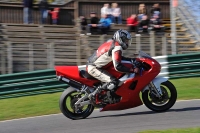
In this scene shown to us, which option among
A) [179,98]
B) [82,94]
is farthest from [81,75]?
[179,98]

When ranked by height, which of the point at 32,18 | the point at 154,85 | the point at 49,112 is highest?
the point at 32,18

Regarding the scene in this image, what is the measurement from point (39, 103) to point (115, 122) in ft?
10.6

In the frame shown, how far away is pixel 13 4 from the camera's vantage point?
20688mm

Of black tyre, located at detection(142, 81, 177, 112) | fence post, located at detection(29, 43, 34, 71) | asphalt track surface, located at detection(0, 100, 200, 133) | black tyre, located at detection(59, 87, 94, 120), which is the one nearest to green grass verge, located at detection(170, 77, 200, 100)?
asphalt track surface, located at detection(0, 100, 200, 133)

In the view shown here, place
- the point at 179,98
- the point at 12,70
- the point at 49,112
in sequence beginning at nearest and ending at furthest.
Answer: the point at 49,112
the point at 179,98
the point at 12,70

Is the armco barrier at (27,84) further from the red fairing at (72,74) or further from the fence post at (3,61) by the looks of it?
the red fairing at (72,74)

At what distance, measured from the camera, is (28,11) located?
65.4 feet

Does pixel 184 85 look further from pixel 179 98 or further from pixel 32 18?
pixel 32 18

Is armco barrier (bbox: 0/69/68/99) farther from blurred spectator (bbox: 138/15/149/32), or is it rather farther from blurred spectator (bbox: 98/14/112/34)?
blurred spectator (bbox: 138/15/149/32)

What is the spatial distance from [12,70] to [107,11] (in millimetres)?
5518

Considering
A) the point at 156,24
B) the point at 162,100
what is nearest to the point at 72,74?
the point at 162,100

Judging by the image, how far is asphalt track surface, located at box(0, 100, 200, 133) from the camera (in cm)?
833

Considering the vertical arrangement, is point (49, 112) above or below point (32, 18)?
below

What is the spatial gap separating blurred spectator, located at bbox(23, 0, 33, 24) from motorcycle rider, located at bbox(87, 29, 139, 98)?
1086cm
